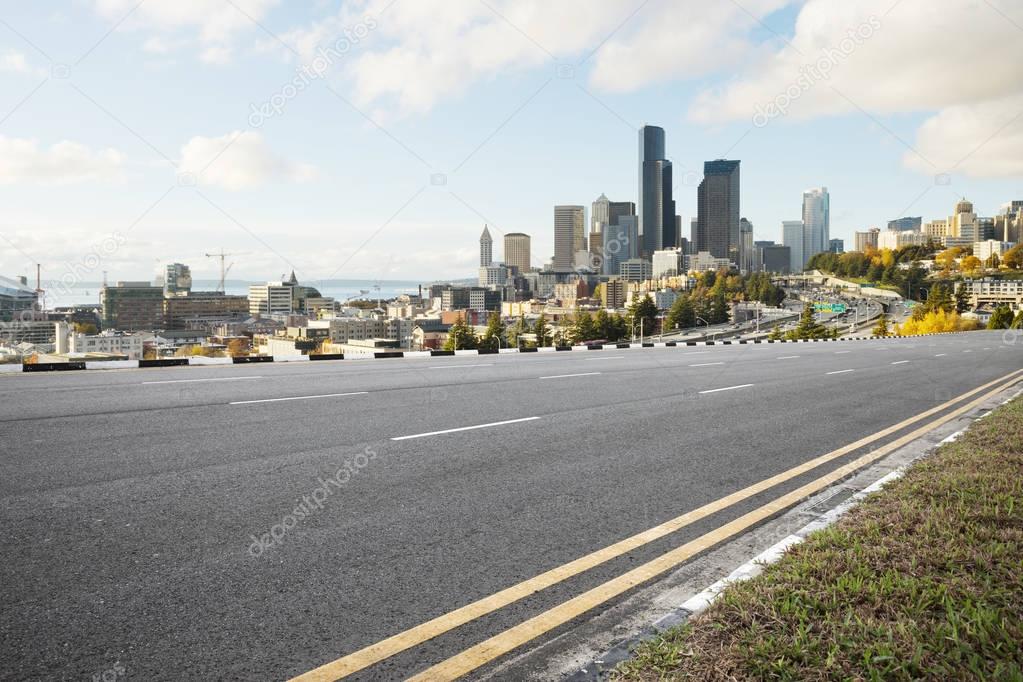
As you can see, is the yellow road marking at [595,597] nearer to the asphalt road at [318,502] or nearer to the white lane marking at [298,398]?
the asphalt road at [318,502]

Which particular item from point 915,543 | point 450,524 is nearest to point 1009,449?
point 915,543

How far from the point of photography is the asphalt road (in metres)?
3.28

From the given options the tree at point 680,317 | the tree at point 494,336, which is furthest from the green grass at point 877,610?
the tree at point 680,317

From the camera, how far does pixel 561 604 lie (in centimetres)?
370

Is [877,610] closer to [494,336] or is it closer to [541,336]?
[494,336]

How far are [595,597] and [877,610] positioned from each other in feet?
4.58

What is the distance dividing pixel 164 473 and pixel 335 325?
71634 mm

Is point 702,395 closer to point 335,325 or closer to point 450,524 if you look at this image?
point 450,524

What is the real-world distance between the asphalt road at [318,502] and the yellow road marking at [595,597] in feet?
0.27

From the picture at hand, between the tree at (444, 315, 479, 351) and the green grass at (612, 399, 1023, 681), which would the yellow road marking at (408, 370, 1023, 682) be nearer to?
the green grass at (612, 399, 1023, 681)

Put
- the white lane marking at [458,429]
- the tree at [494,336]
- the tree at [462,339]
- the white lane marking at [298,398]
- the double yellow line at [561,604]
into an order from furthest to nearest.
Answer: the tree at [494,336] → the tree at [462,339] → the white lane marking at [298,398] → the white lane marking at [458,429] → the double yellow line at [561,604]

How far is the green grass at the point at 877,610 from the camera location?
9.37 feet

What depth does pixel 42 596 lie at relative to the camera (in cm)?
357

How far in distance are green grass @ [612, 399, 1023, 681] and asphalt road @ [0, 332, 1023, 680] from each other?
2.89ft
